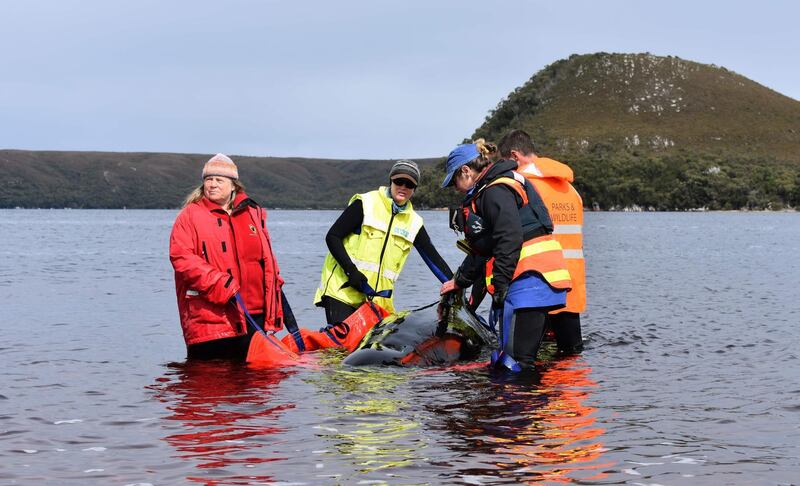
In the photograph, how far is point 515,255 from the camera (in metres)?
8.23

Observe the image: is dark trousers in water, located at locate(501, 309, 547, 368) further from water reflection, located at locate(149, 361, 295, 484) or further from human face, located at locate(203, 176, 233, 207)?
human face, located at locate(203, 176, 233, 207)

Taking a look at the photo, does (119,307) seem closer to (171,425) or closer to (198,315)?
(198,315)

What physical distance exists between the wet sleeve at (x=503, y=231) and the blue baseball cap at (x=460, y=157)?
0.66m

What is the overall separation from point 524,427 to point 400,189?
3472mm

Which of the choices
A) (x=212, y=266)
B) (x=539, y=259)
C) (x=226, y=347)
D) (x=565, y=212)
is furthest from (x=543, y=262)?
(x=226, y=347)

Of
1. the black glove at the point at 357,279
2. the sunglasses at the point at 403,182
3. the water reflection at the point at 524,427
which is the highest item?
the sunglasses at the point at 403,182

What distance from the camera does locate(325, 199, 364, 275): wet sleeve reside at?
10.4 metres

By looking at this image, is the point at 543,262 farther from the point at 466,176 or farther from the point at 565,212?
the point at 565,212

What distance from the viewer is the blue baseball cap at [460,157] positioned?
29.3 ft

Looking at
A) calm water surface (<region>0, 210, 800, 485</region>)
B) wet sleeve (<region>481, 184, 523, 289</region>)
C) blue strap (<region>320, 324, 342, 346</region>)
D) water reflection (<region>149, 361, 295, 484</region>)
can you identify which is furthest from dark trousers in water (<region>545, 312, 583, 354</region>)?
water reflection (<region>149, 361, 295, 484</region>)

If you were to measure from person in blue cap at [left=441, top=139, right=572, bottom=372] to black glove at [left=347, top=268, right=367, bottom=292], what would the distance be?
5.81ft

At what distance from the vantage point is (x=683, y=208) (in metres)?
184

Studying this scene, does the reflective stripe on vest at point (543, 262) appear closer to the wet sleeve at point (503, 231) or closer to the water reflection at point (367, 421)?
the wet sleeve at point (503, 231)

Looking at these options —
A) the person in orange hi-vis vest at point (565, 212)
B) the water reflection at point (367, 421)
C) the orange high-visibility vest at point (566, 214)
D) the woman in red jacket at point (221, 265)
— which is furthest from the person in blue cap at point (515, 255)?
the woman in red jacket at point (221, 265)
